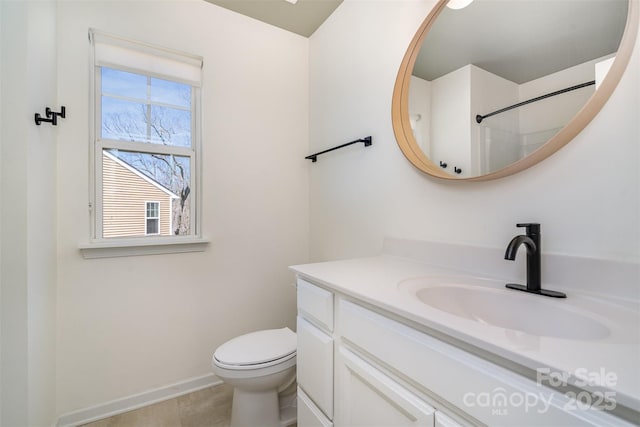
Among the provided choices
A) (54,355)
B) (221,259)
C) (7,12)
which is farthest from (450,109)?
(54,355)

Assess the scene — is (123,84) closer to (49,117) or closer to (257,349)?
(49,117)

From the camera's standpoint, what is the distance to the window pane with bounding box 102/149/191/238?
5.41 ft

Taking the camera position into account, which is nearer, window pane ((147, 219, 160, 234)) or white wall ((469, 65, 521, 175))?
white wall ((469, 65, 521, 175))

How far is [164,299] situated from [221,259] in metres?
0.41

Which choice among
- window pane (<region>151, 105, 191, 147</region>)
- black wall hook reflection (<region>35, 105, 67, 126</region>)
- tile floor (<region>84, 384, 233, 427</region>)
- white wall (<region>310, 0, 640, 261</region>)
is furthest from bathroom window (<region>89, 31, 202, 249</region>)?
tile floor (<region>84, 384, 233, 427</region>)

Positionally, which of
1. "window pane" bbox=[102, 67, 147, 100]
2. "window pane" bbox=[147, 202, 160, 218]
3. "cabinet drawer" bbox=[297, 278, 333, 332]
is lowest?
"cabinet drawer" bbox=[297, 278, 333, 332]

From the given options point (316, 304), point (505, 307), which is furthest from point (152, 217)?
point (505, 307)

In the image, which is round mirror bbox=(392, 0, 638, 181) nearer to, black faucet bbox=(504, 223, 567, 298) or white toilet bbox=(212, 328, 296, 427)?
black faucet bbox=(504, 223, 567, 298)

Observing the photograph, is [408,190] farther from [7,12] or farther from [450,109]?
[7,12]

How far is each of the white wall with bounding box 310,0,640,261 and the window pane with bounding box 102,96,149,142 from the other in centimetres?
116

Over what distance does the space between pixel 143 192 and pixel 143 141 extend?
314 mm

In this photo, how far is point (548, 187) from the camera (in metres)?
0.90

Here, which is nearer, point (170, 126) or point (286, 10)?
point (170, 126)

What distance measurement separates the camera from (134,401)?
1661 mm
